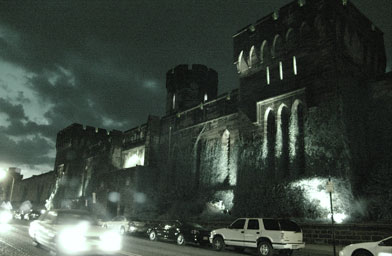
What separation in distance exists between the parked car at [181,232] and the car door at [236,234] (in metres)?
2.34

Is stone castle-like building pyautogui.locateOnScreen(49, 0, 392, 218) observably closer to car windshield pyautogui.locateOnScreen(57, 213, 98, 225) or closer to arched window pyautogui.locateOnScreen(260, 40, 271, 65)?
arched window pyautogui.locateOnScreen(260, 40, 271, 65)

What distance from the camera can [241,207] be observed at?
76.1ft

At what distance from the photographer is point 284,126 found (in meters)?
23.8

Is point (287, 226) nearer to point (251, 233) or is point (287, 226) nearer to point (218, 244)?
point (251, 233)

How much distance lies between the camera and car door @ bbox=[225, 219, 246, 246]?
581 inches

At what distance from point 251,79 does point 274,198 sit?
9959 mm

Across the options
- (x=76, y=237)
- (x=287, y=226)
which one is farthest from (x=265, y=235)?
(x=76, y=237)

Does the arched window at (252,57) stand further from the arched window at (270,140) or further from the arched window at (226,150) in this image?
the arched window at (226,150)

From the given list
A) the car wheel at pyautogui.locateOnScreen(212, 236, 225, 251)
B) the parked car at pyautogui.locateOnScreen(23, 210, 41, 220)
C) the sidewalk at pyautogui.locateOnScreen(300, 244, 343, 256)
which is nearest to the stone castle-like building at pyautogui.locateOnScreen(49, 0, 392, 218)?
the sidewalk at pyautogui.locateOnScreen(300, 244, 343, 256)

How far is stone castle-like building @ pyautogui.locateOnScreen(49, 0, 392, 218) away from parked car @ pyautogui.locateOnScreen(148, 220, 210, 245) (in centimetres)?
585

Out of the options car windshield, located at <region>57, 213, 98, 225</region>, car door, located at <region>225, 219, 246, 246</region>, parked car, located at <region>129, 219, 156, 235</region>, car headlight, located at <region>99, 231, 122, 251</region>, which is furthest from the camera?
parked car, located at <region>129, 219, 156, 235</region>

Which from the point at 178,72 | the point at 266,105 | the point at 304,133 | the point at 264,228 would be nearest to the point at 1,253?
the point at 264,228

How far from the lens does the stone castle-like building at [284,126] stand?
2050 cm

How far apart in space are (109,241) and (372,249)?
318 inches
